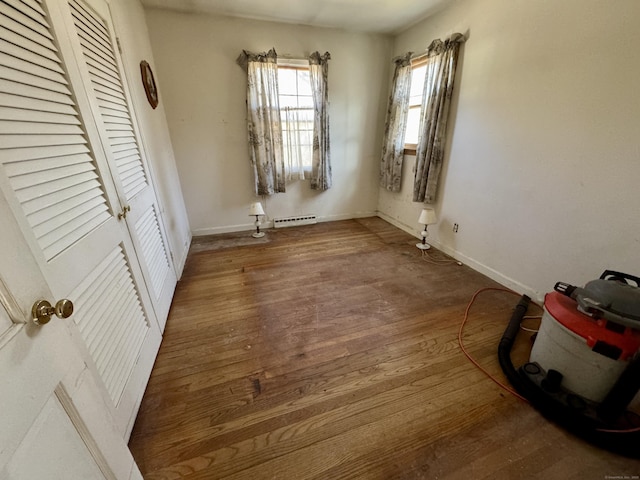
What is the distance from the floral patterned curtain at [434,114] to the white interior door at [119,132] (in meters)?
2.61

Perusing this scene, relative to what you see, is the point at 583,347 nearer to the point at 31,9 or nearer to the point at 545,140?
the point at 545,140

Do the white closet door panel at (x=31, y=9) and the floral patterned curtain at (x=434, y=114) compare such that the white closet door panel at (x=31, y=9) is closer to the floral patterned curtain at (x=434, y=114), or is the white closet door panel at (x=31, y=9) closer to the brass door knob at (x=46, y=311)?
the brass door knob at (x=46, y=311)

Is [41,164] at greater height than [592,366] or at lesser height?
greater

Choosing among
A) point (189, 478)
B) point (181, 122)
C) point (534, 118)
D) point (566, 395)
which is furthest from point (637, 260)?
point (181, 122)

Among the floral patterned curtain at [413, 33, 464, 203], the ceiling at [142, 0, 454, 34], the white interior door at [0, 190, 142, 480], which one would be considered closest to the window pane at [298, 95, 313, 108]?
the ceiling at [142, 0, 454, 34]

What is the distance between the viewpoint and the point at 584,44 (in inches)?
61.4

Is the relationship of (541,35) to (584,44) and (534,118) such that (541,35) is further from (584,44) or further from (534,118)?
(534,118)

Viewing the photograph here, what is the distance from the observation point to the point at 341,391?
1.37m

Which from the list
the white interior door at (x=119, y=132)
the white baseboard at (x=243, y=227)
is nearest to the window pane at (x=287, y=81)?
the white baseboard at (x=243, y=227)

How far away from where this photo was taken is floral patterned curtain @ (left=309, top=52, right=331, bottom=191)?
3.03 metres

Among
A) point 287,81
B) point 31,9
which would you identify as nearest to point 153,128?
point 31,9

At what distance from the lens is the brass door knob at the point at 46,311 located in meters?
0.55

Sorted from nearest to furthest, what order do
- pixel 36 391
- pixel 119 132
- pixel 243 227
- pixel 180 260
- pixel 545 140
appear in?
pixel 36 391, pixel 119 132, pixel 545 140, pixel 180 260, pixel 243 227

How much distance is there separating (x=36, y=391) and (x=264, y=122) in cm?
304
